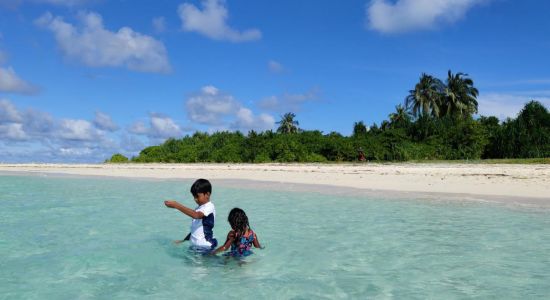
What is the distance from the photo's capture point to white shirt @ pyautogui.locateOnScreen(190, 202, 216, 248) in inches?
251

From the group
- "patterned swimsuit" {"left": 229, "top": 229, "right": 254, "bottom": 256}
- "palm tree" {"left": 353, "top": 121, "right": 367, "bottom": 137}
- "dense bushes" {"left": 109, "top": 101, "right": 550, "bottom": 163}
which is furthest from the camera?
"palm tree" {"left": 353, "top": 121, "right": 367, "bottom": 137}

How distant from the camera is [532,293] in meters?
4.84

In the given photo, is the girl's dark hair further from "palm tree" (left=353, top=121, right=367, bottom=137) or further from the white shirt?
"palm tree" (left=353, top=121, right=367, bottom=137)

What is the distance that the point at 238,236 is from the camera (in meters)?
6.31

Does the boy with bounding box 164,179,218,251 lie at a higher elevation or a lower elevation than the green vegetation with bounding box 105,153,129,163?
lower

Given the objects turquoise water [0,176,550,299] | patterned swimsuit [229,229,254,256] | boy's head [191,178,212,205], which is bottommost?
turquoise water [0,176,550,299]

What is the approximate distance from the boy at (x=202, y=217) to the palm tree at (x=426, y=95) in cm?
5908

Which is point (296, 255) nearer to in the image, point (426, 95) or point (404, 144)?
point (404, 144)

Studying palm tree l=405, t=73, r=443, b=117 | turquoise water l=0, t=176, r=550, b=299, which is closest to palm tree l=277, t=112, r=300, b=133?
palm tree l=405, t=73, r=443, b=117

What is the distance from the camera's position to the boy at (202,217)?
6.23 metres

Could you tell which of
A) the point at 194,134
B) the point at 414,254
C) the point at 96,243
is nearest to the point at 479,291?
the point at 414,254

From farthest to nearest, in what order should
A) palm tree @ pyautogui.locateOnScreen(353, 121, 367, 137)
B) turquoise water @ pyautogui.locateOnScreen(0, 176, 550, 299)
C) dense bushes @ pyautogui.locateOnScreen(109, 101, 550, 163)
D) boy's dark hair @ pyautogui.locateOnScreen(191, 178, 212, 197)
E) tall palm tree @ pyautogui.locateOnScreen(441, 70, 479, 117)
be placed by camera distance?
tall palm tree @ pyautogui.locateOnScreen(441, 70, 479, 117), palm tree @ pyautogui.locateOnScreen(353, 121, 367, 137), dense bushes @ pyautogui.locateOnScreen(109, 101, 550, 163), boy's dark hair @ pyautogui.locateOnScreen(191, 178, 212, 197), turquoise water @ pyautogui.locateOnScreen(0, 176, 550, 299)

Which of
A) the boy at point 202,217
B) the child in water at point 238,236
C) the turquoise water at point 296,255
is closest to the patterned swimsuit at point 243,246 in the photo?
the child in water at point 238,236

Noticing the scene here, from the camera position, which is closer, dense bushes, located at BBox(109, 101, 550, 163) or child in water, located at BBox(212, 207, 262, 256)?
child in water, located at BBox(212, 207, 262, 256)
